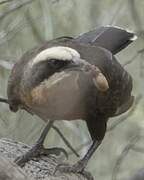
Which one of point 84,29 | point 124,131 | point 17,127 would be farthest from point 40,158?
point 124,131

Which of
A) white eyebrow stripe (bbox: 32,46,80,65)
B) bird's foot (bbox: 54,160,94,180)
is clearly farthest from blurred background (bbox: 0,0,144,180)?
white eyebrow stripe (bbox: 32,46,80,65)

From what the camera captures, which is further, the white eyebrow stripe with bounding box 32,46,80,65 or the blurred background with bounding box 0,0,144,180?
the blurred background with bounding box 0,0,144,180

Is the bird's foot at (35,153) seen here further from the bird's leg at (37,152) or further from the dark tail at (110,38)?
the dark tail at (110,38)

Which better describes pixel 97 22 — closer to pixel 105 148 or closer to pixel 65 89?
pixel 105 148

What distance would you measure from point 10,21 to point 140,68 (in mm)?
741

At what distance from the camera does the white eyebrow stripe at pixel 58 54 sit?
2120 millimetres

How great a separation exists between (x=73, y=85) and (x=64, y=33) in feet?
5.46

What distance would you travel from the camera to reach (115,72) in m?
2.38

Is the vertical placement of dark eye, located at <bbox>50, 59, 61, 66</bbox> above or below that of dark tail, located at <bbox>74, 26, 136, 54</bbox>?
above

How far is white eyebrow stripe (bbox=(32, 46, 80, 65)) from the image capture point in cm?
212

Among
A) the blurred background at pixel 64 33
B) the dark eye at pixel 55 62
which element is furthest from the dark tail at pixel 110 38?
the dark eye at pixel 55 62

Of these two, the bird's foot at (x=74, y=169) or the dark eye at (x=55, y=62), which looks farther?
the bird's foot at (x=74, y=169)

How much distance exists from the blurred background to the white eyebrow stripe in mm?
748

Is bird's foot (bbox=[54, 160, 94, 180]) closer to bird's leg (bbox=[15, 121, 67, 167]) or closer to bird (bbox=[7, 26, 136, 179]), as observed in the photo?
bird (bbox=[7, 26, 136, 179])
